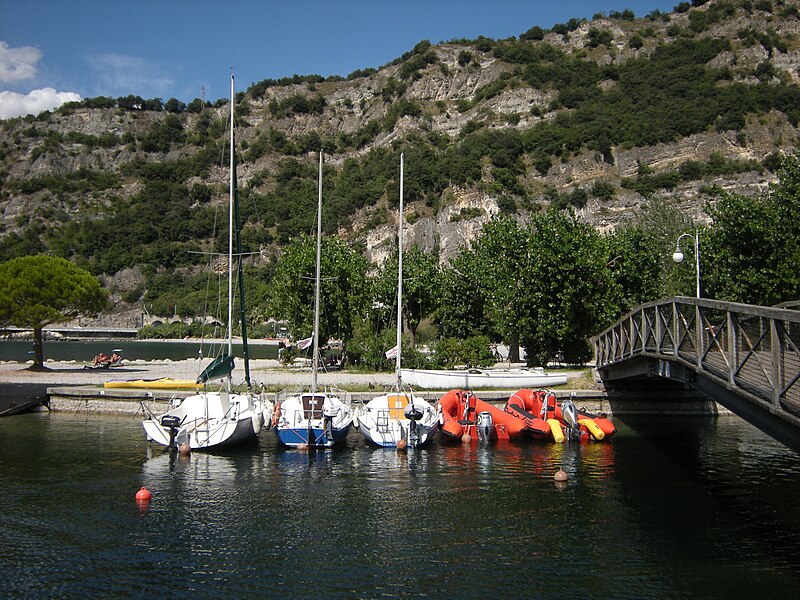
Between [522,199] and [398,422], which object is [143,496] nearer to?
[398,422]

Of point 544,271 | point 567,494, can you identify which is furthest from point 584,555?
point 544,271

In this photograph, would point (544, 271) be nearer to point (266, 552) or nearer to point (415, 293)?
point (415, 293)

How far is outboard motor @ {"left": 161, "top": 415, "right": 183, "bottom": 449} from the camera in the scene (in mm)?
23078

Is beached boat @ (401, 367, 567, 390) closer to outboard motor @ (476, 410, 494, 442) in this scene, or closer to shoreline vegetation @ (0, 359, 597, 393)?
shoreline vegetation @ (0, 359, 597, 393)

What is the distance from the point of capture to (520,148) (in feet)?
442

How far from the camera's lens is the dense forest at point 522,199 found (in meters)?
39.3

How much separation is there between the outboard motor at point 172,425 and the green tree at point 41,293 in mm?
21106

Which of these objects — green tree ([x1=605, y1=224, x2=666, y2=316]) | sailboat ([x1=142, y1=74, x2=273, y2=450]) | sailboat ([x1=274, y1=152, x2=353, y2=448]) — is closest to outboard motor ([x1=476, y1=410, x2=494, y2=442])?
sailboat ([x1=274, y1=152, x2=353, y2=448])

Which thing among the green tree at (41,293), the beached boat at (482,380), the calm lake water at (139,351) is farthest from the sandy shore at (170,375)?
the calm lake water at (139,351)

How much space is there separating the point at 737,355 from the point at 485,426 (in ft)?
42.7

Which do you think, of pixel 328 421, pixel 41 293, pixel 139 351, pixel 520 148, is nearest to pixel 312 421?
pixel 328 421

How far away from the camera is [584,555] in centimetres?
1338

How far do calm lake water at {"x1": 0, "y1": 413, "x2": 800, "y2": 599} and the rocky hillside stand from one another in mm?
82319

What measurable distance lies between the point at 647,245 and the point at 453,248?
71.3 meters
